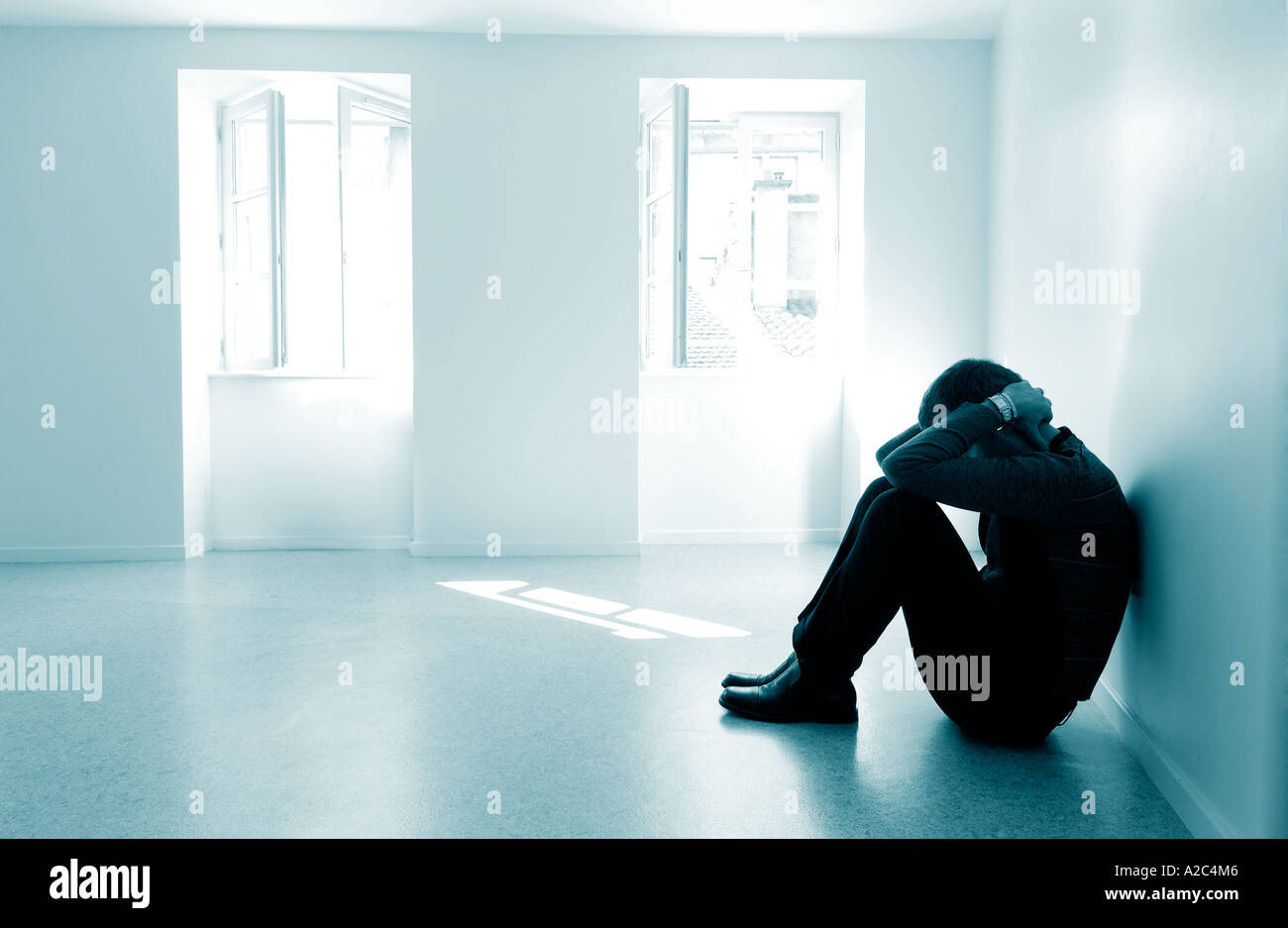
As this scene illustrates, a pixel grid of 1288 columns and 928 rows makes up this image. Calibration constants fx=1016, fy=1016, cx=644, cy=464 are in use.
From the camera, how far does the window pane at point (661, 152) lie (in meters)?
5.07

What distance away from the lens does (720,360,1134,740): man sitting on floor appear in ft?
6.89

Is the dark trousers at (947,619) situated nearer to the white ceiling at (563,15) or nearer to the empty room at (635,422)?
the empty room at (635,422)

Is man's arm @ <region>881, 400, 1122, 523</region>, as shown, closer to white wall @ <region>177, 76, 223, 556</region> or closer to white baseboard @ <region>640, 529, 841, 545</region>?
white baseboard @ <region>640, 529, 841, 545</region>

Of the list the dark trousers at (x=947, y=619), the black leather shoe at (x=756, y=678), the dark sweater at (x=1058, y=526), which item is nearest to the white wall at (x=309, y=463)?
the black leather shoe at (x=756, y=678)

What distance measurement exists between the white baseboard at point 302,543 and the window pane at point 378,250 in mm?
894

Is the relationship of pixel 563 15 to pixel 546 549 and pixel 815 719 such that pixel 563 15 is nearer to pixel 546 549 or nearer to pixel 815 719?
pixel 546 549

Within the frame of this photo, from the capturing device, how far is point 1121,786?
6.97 ft

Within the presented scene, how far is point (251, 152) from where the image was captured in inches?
205

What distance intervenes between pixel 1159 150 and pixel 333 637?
2783mm

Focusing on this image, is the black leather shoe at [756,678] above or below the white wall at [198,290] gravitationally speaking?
below

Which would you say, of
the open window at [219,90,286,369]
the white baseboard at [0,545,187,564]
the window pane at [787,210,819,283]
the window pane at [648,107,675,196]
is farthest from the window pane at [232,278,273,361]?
the window pane at [787,210,819,283]

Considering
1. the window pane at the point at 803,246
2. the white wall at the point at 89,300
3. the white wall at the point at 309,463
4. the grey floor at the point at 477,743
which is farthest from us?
the window pane at the point at 803,246

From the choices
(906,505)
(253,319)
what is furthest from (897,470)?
(253,319)

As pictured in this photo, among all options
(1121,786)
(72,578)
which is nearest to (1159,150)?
(1121,786)
